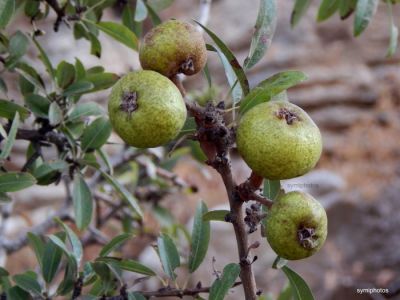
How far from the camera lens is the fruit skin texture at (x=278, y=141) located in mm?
994

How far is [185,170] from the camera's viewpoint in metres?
5.56

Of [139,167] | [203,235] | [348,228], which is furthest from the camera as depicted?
[348,228]

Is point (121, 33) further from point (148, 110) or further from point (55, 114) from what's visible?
point (148, 110)

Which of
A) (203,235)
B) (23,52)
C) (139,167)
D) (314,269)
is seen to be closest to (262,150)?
(203,235)

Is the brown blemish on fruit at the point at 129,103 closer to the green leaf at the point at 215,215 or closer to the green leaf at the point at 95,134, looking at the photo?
the green leaf at the point at 215,215

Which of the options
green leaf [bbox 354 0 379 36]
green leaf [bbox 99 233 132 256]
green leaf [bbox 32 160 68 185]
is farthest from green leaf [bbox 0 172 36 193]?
green leaf [bbox 354 0 379 36]

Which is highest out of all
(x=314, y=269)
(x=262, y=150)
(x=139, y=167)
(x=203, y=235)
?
(x=262, y=150)

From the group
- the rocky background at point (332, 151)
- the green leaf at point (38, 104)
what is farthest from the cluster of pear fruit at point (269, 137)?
the rocky background at point (332, 151)

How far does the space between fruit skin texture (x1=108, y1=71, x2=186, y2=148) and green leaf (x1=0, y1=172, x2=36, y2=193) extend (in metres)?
0.45

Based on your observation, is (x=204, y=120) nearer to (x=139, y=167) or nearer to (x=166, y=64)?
(x=166, y=64)

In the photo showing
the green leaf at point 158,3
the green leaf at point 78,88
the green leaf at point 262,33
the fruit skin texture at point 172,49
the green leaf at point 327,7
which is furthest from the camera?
the green leaf at point 327,7

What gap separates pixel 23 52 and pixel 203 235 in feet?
2.41

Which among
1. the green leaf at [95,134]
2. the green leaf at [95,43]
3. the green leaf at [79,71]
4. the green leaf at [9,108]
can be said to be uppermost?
the green leaf at [95,43]

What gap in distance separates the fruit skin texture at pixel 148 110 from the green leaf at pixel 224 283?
34 centimetres
